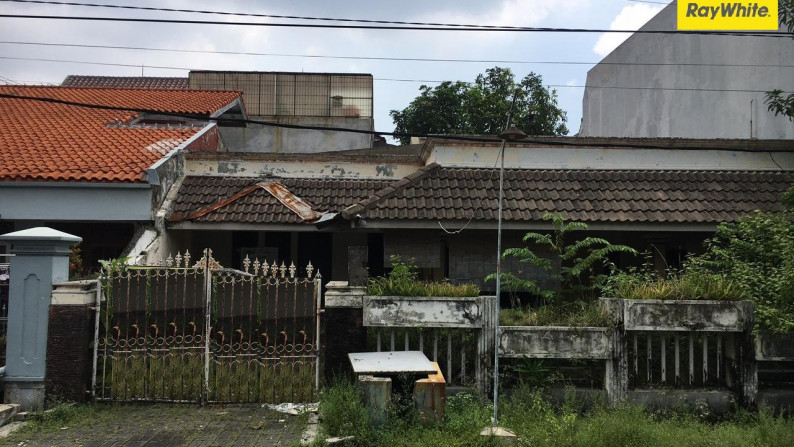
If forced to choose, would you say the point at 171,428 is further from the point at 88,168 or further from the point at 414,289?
the point at 88,168

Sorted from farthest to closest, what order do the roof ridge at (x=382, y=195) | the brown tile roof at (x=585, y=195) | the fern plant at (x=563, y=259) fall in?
the brown tile roof at (x=585, y=195), the roof ridge at (x=382, y=195), the fern plant at (x=563, y=259)

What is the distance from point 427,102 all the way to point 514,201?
2079 centimetres

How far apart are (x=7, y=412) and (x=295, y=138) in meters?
19.0

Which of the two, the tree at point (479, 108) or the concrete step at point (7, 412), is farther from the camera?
the tree at point (479, 108)

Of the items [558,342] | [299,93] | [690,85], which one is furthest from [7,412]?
[299,93]

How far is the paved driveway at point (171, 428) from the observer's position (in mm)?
5965

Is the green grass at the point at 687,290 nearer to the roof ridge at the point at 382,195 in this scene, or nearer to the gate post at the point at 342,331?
the gate post at the point at 342,331

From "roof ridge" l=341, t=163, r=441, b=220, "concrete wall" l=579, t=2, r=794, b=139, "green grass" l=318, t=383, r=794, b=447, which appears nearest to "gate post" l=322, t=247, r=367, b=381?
"green grass" l=318, t=383, r=794, b=447

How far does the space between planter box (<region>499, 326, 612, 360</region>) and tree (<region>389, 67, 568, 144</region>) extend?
23.1 meters

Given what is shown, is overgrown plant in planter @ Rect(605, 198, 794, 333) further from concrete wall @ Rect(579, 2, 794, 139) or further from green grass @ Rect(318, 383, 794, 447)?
concrete wall @ Rect(579, 2, 794, 139)

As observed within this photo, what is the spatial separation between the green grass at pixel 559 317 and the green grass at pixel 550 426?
Answer: 2.57 ft

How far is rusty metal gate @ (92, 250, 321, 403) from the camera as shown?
7.14 m

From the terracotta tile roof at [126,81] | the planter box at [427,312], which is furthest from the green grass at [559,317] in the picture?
the terracotta tile roof at [126,81]

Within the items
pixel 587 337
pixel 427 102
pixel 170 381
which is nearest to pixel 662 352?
pixel 587 337
